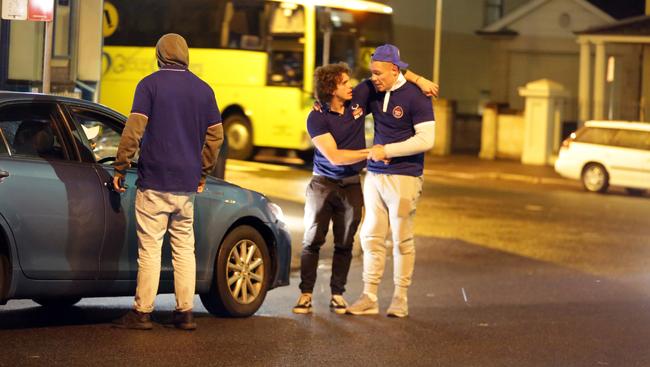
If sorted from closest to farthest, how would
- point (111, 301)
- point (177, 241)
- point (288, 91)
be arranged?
point (177, 241)
point (111, 301)
point (288, 91)

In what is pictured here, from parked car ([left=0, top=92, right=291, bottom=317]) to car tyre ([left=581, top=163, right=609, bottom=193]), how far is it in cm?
1775

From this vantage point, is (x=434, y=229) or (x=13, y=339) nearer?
(x=13, y=339)

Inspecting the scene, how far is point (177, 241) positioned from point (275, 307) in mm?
1959

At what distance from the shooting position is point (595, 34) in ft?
122

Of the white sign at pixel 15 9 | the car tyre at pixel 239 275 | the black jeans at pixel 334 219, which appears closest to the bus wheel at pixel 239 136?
the white sign at pixel 15 9

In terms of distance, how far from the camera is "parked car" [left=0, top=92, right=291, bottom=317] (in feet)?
26.3

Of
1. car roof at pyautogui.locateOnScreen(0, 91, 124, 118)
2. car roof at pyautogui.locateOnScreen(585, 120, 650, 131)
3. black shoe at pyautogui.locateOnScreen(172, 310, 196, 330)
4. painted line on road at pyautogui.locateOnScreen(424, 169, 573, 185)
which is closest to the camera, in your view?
car roof at pyautogui.locateOnScreen(0, 91, 124, 118)

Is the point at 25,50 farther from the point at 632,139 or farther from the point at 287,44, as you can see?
the point at 632,139

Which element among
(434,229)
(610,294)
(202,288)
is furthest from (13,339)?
(434,229)

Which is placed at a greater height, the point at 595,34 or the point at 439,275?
the point at 595,34

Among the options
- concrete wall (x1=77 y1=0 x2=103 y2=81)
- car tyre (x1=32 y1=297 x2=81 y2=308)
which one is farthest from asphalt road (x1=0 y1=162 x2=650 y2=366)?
concrete wall (x1=77 y1=0 x2=103 y2=81)

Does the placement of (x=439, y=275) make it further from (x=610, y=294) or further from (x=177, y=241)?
(x=177, y=241)

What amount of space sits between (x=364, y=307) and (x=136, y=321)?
2049 mm

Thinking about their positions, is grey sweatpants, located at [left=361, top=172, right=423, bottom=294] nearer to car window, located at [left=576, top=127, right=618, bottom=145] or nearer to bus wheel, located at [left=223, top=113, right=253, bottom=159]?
car window, located at [left=576, top=127, right=618, bottom=145]
